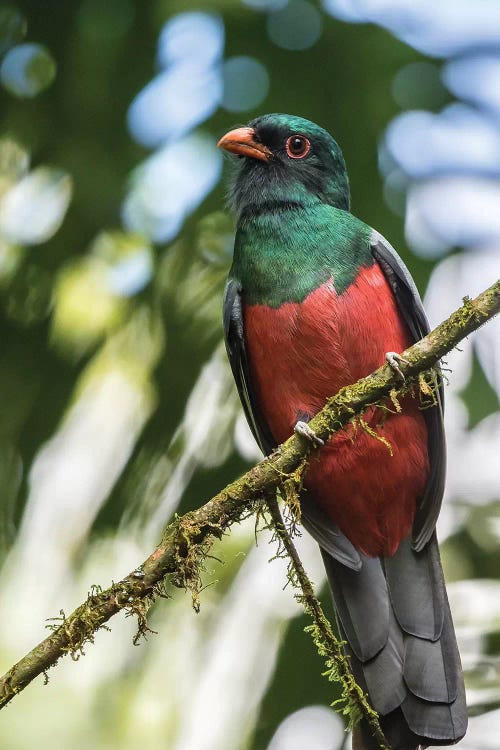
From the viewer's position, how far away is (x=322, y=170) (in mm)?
4441

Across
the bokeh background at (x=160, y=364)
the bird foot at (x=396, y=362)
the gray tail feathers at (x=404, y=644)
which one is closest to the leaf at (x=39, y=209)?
the bokeh background at (x=160, y=364)

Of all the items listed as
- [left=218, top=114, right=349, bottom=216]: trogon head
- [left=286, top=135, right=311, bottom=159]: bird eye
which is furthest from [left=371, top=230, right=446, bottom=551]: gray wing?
[left=286, top=135, right=311, bottom=159]: bird eye

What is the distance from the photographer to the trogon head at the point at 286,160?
173 inches

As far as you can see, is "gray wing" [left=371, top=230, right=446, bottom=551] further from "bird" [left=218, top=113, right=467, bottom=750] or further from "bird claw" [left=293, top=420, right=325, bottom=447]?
"bird claw" [left=293, top=420, right=325, bottom=447]

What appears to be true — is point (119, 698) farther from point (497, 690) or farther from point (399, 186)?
point (399, 186)

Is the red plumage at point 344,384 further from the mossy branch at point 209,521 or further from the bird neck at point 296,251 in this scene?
the mossy branch at point 209,521

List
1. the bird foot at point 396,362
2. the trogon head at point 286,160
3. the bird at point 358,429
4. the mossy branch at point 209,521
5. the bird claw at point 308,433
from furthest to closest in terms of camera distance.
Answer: the trogon head at point 286,160 < the bird at point 358,429 < the bird claw at point 308,433 < the bird foot at point 396,362 < the mossy branch at point 209,521

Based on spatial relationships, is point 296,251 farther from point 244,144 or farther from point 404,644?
point 404,644

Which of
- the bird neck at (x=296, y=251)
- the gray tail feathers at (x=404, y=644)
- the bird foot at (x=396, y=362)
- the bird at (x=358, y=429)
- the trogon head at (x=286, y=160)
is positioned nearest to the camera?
the bird foot at (x=396, y=362)

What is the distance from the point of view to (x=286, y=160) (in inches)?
175

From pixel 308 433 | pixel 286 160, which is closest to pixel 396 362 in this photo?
pixel 308 433

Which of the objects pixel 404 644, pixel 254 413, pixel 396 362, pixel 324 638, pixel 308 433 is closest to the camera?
pixel 396 362

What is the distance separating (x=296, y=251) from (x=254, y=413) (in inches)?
27.3

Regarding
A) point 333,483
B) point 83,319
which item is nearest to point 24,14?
point 83,319
